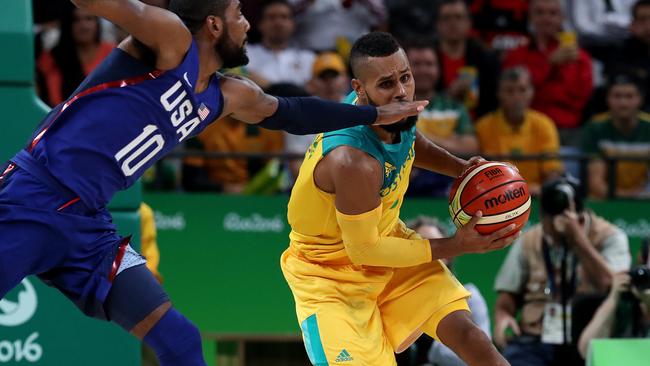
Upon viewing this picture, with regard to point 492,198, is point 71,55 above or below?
below

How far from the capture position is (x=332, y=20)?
10.0 metres

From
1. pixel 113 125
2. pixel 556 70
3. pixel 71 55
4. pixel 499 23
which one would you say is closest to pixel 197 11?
pixel 113 125

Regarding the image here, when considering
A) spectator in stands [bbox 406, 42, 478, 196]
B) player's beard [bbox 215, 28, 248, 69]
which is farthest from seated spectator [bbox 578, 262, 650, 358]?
player's beard [bbox 215, 28, 248, 69]

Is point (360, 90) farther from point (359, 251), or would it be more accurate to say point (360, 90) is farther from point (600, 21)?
point (600, 21)

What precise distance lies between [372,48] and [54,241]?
166 cm

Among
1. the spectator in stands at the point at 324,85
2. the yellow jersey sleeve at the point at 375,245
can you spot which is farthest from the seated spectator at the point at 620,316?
the spectator in stands at the point at 324,85

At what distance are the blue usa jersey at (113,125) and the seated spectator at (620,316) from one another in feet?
10.1

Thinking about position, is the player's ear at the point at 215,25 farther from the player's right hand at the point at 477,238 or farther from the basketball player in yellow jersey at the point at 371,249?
the player's right hand at the point at 477,238

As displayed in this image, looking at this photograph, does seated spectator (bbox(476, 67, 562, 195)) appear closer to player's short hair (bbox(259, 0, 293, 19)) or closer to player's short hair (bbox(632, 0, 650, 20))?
player's short hair (bbox(632, 0, 650, 20))

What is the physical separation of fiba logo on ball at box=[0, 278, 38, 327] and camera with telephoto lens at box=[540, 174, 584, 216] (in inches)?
117

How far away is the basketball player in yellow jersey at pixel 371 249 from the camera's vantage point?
5.23 m

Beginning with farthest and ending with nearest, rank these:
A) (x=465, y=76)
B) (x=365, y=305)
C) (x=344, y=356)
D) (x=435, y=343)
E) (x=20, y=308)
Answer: (x=465, y=76)
(x=435, y=343)
(x=20, y=308)
(x=365, y=305)
(x=344, y=356)

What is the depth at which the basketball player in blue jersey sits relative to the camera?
14.8 feet

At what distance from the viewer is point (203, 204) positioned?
28.4 ft
